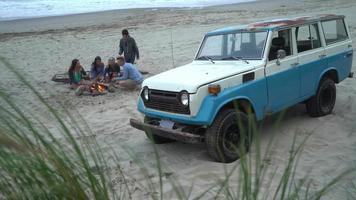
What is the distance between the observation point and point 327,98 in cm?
702

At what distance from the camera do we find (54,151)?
1831 mm

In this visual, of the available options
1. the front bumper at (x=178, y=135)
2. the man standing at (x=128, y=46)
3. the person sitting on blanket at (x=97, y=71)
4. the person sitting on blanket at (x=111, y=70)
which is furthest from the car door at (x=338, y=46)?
the man standing at (x=128, y=46)

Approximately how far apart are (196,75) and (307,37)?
92.6 inches

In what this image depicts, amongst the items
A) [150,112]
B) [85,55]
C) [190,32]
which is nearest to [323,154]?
[150,112]

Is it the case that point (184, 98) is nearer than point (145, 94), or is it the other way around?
point (184, 98)

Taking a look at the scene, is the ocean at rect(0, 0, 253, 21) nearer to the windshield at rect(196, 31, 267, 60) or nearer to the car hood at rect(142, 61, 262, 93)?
the windshield at rect(196, 31, 267, 60)

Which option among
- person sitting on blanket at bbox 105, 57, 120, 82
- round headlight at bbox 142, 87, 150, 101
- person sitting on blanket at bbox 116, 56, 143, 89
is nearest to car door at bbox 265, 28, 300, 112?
round headlight at bbox 142, 87, 150, 101

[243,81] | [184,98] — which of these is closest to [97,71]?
[184,98]

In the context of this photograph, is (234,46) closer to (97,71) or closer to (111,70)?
(111,70)

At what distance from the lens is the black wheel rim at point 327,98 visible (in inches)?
272

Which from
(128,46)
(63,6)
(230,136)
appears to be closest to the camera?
(230,136)

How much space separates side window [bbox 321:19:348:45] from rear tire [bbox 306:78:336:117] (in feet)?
2.44

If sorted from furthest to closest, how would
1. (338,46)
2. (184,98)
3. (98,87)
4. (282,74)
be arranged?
(98,87), (338,46), (282,74), (184,98)

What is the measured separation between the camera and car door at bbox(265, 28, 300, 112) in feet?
19.0
